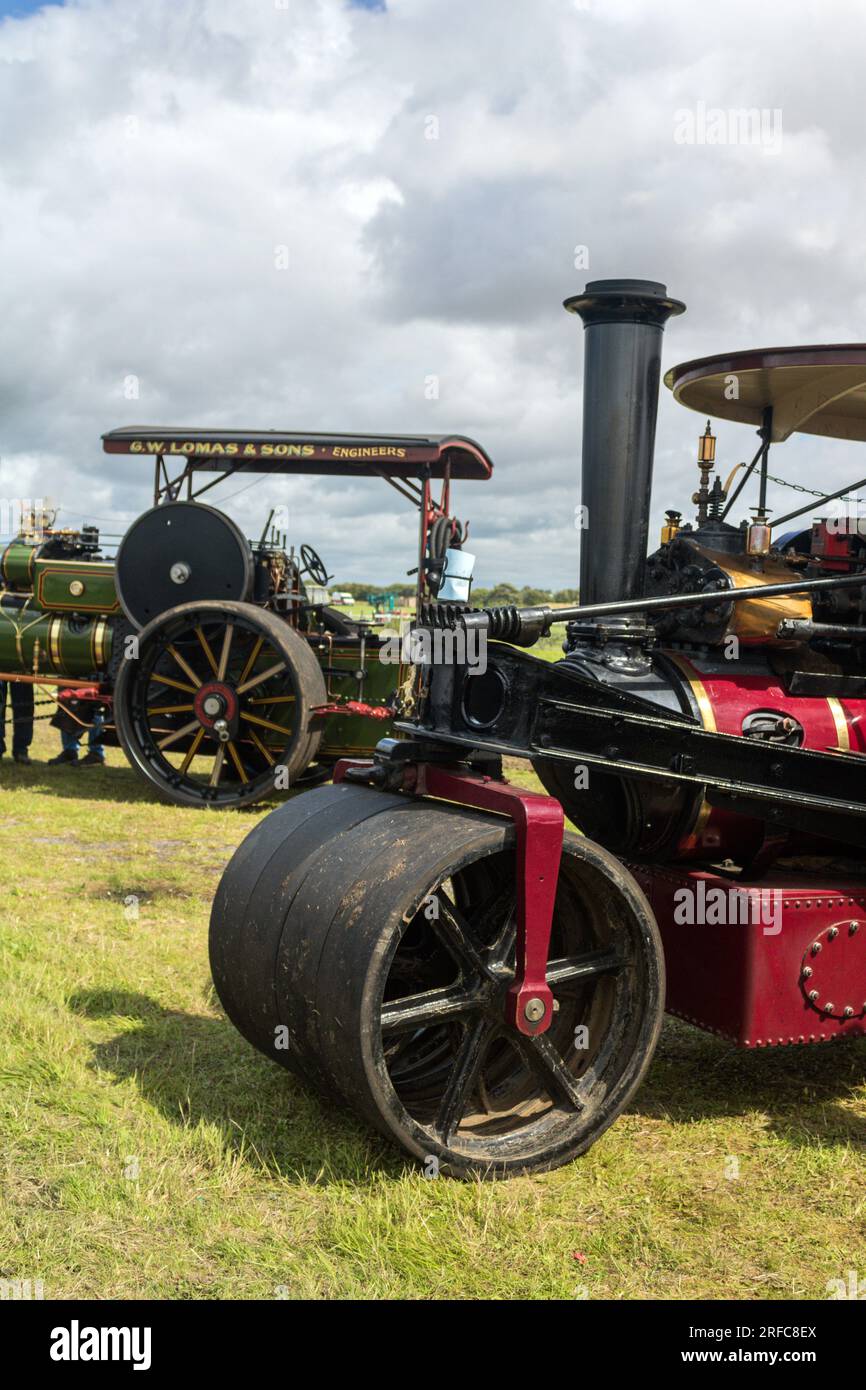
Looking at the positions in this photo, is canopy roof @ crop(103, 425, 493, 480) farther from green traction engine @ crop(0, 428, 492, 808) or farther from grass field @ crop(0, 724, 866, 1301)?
grass field @ crop(0, 724, 866, 1301)

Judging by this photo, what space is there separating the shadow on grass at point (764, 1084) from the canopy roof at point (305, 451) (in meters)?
5.49

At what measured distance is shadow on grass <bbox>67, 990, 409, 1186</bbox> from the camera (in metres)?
3.20

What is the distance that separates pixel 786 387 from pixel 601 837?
1.58m

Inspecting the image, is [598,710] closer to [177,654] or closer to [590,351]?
[590,351]

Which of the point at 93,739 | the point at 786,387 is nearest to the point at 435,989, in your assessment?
the point at 786,387

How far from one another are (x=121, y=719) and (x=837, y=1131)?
21.3 feet

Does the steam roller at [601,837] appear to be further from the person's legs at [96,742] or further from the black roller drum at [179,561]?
the person's legs at [96,742]

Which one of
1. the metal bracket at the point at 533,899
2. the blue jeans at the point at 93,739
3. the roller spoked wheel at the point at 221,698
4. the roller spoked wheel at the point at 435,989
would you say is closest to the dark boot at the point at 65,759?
the blue jeans at the point at 93,739

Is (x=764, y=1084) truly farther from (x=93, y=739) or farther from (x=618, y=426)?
(x=93, y=739)

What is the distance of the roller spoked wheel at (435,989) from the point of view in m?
2.98

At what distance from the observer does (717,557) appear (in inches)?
154

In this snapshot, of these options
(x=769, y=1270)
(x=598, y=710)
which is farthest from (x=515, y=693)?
(x=769, y=1270)

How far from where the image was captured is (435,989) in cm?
335

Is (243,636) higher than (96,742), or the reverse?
(243,636)
